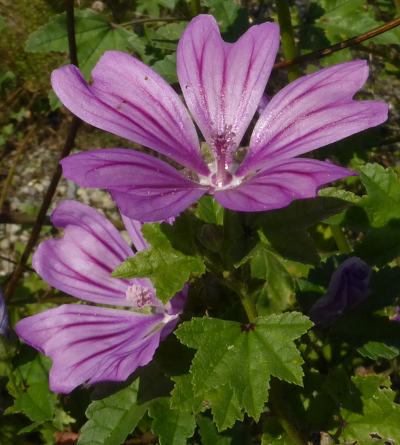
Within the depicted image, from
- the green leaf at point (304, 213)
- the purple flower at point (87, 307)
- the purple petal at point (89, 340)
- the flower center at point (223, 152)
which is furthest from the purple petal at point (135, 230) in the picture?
the green leaf at point (304, 213)

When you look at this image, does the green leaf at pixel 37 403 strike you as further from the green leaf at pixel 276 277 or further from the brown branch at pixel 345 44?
the brown branch at pixel 345 44

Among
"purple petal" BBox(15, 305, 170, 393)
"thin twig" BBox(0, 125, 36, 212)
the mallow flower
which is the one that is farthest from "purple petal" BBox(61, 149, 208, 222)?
"thin twig" BBox(0, 125, 36, 212)

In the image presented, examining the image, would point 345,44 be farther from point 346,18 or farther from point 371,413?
point 371,413

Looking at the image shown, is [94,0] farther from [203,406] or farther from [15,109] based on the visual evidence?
[203,406]

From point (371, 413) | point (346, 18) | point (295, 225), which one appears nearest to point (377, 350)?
point (371, 413)

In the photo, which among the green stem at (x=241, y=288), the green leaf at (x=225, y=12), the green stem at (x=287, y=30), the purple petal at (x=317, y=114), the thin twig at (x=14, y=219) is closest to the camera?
the purple petal at (x=317, y=114)

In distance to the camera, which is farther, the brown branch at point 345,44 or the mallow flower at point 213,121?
the brown branch at point 345,44

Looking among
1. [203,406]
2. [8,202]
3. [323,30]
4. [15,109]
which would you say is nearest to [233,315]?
[203,406]
